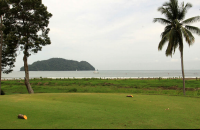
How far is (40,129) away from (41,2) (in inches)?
619

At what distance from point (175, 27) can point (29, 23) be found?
13223 millimetres

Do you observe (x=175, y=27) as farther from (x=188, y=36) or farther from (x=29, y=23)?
(x=29, y=23)

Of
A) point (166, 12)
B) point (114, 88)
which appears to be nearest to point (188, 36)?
point (166, 12)

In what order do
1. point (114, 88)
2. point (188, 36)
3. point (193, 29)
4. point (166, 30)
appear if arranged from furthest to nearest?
point (114, 88)
point (166, 30)
point (193, 29)
point (188, 36)

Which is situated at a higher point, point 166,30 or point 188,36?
point 166,30

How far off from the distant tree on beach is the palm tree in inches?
410

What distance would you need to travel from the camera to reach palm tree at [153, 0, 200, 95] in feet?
44.5

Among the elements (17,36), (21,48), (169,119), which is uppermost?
(17,36)

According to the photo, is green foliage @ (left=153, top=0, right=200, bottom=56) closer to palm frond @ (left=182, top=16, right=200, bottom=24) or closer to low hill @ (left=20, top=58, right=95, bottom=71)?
palm frond @ (left=182, top=16, right=200, bottom=24)

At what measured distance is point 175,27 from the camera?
45.3 ft

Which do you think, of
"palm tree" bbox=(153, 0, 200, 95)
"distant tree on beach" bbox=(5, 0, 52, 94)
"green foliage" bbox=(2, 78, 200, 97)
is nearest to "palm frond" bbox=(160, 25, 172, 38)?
"palm tree" bbox=(153, 0, 200, 95)

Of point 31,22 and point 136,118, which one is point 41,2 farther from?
point 136,118

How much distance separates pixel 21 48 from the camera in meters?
15.9

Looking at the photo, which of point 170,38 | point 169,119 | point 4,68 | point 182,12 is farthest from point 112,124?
point 4,68
